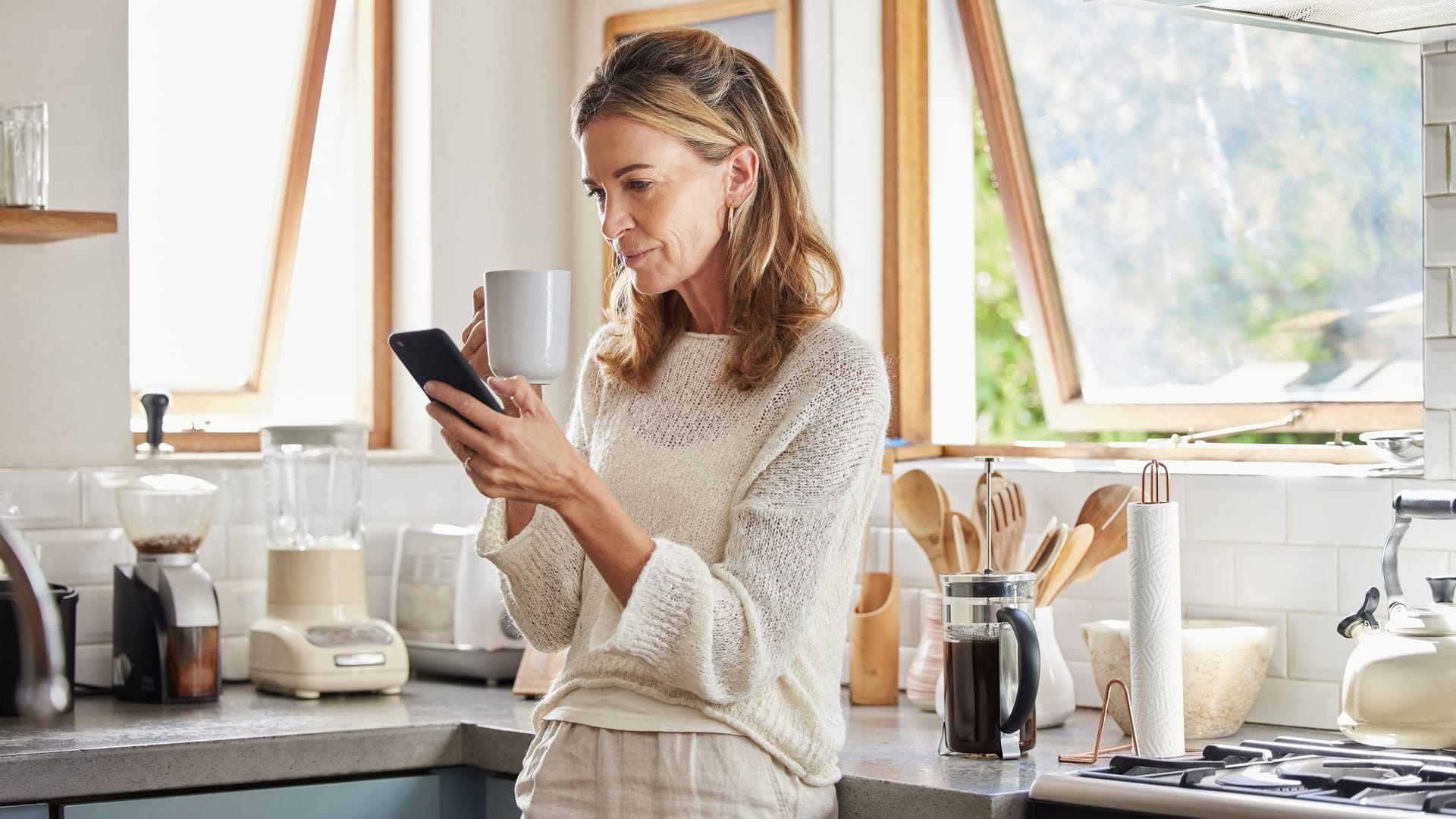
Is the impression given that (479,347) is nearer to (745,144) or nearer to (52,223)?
(745,144)

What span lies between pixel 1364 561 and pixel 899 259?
3.27 ft

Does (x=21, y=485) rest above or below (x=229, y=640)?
above

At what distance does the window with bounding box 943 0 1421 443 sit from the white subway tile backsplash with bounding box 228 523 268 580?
1435mm

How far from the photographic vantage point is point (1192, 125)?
296cm

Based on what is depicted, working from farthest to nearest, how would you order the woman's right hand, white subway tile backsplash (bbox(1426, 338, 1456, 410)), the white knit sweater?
white subway tile backsplash (bbox(1426, 338, 1456, 410)), the woman's right hand, the white knit sweater

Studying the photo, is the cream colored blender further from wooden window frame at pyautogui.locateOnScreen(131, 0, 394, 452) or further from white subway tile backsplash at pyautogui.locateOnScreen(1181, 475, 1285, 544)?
white subway tile backsplash at pyautogui.locateOnScreen(1181, 475, 1285, 544)

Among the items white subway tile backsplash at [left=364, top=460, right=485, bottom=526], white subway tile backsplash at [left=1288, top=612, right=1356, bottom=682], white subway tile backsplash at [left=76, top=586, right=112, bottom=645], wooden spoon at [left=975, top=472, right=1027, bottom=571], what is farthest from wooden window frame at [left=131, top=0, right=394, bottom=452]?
white subway tile backsplash at [left=1288, top=612, right=1356, bottom=682]

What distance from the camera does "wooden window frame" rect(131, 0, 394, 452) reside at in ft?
11.0

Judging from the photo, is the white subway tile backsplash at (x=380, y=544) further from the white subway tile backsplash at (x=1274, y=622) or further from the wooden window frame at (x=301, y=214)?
the white subway tile backsplash at (x=1274, y=622)

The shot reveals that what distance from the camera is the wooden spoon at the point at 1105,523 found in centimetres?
254

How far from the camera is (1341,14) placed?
216 cm

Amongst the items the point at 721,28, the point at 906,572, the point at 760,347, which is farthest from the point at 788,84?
the point at 760,347

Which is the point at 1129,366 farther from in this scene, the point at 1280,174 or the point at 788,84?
the point at 788,84

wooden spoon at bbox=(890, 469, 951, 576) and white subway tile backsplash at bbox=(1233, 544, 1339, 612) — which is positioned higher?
wooden spoon at bbox=(890, 469, 951, 576)
